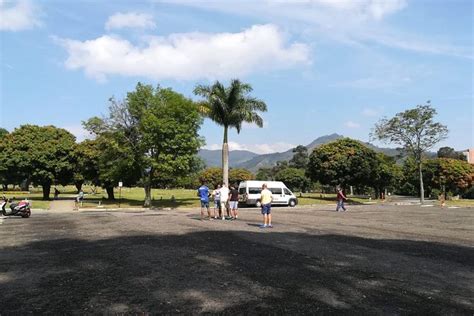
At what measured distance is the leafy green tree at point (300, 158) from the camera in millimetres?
152100

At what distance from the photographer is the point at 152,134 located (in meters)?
39.6

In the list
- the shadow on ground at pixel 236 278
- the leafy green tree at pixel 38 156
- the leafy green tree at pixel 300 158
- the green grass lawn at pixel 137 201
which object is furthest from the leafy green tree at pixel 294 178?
the shadow on ground at pixel 236 278

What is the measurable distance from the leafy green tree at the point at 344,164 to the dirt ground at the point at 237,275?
43096 mm

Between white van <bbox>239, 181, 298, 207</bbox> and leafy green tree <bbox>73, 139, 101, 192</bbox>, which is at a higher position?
leafy green tree <bbox>73, 139, 101, 192</bbox>

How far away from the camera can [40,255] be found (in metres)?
10.2

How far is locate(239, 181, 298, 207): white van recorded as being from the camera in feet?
131

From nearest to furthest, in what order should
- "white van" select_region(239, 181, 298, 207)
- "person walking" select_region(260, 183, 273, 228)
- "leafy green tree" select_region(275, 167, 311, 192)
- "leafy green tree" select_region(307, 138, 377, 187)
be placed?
1. "person walking" select_region(260, 183, 273, 228)
2. "white van" select_region(239, 181, 298, 207)
3. "leafy green tree" select_region(307, 138, 377, 187)
4. "leafy green tree" select_region(275, 167, 311, 192)

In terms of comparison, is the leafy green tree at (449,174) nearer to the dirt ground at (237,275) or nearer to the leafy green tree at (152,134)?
the leafy green tree at (152,134)

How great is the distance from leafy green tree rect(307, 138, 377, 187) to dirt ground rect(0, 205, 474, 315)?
43096 millimetres

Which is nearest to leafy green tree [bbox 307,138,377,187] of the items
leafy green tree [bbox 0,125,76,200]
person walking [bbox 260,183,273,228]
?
leafy green tree [bbox 0,125,76,200]

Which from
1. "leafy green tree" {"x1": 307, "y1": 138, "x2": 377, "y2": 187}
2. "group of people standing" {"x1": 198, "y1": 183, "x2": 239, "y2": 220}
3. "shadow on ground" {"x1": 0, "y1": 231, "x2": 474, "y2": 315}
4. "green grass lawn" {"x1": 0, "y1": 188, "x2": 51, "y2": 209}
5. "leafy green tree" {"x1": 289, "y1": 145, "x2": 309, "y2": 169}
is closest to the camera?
"shadow on ground" {"x1": 0, "y1": 231, "x2": 474, "y2": 315}

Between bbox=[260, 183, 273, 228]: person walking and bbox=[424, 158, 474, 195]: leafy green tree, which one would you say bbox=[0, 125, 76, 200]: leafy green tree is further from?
bbox=[424, 158, 474, 195]: leafy green tree

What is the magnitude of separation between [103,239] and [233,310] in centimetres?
827

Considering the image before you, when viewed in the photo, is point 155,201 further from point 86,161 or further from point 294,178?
point 294,178
